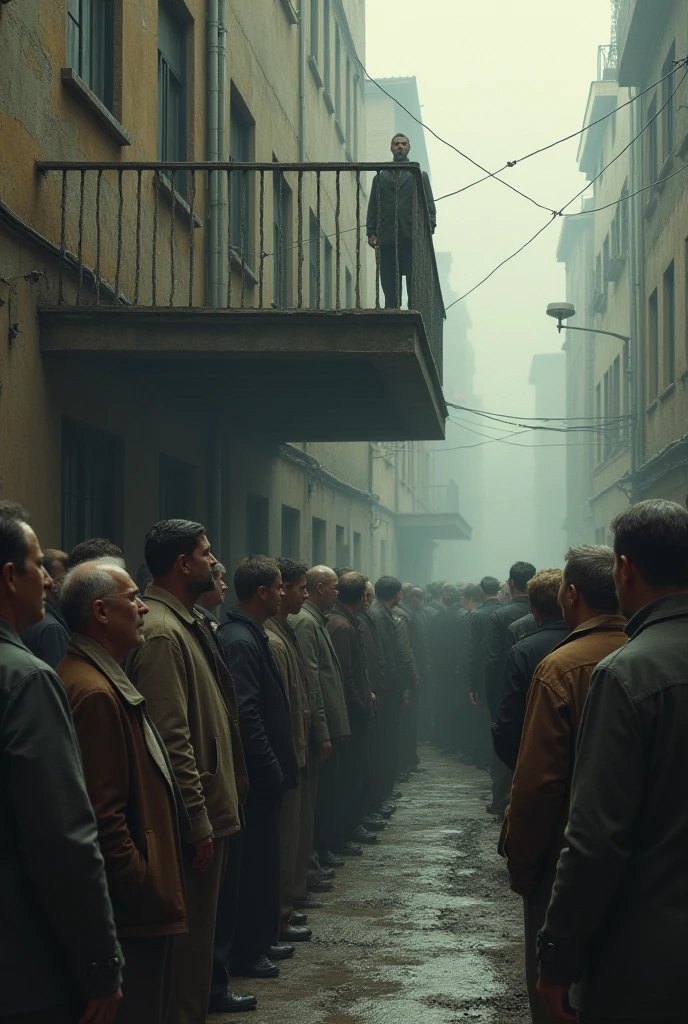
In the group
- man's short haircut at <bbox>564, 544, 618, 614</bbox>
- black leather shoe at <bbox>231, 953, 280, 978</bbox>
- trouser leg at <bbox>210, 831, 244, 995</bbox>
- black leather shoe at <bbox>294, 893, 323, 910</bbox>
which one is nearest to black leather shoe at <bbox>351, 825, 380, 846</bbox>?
black leather shoe at <bbox>294, 893, 323, 910</bbox>

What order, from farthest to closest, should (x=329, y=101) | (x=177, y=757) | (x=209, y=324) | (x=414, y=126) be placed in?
1. (x=414, y=126)
2. (x=329, y=101)
3. (x=209, y=324)
4. (x=177, y=757)

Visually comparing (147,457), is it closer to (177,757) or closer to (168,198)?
(168,198)

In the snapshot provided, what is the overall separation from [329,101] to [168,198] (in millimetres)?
11439

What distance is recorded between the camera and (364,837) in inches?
436

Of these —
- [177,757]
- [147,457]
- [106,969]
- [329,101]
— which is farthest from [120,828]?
[329,101]

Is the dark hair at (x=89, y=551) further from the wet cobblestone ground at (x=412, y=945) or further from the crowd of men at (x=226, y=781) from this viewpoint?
the wet cobblestone ground at (x=412, y=945)

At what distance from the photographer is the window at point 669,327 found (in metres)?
20.1

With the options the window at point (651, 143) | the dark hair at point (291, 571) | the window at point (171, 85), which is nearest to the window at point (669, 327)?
the window at point (651, 143)

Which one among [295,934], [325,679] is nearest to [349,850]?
[325,679]

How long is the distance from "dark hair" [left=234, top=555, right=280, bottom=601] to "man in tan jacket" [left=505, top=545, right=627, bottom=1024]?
2604mm

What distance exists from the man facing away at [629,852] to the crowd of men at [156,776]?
99cm

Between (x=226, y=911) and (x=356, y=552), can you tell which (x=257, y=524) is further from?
(x=356, y=552)

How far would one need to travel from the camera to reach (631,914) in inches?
115

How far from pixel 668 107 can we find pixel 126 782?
18622 millimetres
